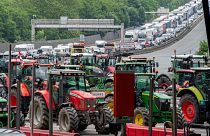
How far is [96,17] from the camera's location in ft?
547

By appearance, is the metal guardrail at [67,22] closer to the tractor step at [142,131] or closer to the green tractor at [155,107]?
the green tractor at [155,107]

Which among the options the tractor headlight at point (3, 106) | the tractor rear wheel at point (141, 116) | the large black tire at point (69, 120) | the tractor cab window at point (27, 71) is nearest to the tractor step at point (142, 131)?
the large black tire at point (69, 120)

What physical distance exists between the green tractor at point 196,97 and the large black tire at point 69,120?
17.3 feet

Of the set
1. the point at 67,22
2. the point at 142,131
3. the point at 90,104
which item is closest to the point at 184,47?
the point at 67,22

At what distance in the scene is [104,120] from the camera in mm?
32969

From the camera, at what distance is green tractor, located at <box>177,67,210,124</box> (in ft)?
116

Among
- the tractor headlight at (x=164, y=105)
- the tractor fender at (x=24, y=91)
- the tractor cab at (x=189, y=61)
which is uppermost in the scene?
the tractor cab at (x=189, y=61)

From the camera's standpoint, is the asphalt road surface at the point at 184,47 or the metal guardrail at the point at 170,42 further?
the metal guardrail at the point at 170,42

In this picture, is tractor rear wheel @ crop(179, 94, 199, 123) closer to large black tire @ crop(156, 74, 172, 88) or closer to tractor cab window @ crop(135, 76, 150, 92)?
tractor cab window @ crop(135, 76, 150, 92)

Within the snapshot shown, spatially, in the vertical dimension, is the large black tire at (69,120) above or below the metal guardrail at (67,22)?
below

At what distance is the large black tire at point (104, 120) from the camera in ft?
107

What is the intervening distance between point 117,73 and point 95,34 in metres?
135

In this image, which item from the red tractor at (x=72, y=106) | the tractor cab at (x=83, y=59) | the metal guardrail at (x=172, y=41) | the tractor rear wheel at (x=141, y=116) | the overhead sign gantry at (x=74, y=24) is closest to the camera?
the red tractor at (x=72, y=106)

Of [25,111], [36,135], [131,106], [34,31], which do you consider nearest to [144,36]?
[34,31]
